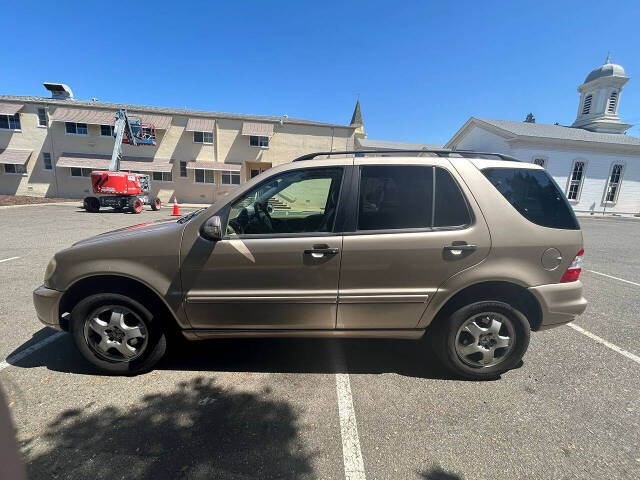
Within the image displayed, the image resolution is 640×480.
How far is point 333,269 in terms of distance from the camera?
2527 mm

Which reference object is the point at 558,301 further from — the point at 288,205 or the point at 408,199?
the point at 288,205

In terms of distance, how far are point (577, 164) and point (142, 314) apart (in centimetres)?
3370

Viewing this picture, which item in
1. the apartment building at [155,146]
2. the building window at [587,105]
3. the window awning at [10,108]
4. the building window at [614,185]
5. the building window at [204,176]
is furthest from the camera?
the building window at [587,105]

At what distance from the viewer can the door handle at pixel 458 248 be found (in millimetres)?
2525

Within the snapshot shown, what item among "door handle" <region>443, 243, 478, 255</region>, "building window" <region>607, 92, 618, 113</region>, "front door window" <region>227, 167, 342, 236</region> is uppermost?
"building window" <region>607, 92, 618, 113</region>

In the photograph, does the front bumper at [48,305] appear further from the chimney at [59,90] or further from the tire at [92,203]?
the chimney at [59,90]

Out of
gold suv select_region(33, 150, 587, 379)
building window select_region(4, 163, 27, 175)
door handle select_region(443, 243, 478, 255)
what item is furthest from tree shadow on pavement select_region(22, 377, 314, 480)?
building window select_region(4, 163, 27, 175)

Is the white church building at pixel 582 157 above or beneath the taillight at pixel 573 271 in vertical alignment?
above

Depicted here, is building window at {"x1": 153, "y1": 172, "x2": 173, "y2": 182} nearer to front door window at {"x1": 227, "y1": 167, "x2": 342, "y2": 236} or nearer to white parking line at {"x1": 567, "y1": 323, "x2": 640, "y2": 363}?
front door window at {"x1": 227, "y1": 167, "x2": 342, "y2": 236}

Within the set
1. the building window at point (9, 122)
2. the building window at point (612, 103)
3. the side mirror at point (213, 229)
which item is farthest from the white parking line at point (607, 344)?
the building window at point (612, 103)

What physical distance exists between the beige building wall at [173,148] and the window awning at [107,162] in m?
0.34

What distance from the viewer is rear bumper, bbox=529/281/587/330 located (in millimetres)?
2650

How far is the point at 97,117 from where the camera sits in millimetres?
21609

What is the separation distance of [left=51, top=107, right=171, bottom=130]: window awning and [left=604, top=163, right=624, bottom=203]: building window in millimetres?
36722
